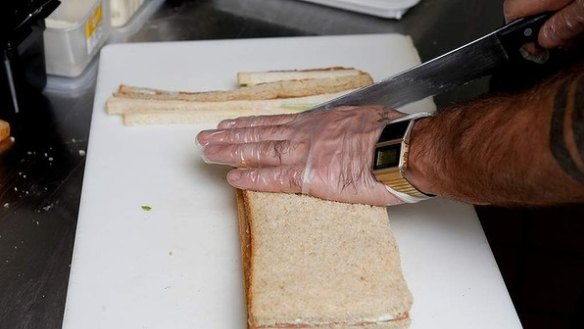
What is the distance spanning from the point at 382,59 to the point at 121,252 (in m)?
0.88

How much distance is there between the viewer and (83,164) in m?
1.84

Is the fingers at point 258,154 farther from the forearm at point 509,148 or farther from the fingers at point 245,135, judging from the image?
the forearm at point 509,148

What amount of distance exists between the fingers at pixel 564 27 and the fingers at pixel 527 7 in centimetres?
3

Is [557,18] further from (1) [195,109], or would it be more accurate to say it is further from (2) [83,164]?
(2) [83,164]

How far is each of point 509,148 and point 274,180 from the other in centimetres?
48

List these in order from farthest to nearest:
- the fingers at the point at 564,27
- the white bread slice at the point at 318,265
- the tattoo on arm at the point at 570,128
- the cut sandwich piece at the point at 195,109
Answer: the cut sandwich piece at the point at 195,109 → the fingers at the point at 564,27 → the white bread slice at the point at 318,265 → the tattoo on arm at the point at 570,128

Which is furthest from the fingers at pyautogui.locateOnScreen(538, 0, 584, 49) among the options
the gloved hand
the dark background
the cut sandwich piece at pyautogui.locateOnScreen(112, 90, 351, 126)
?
the cut sandwich piece at pyautogui.locateOnScreen(112, 90, 351, 126)

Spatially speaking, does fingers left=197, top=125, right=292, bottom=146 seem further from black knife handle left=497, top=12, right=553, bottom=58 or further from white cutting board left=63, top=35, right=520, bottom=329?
black knife handle left=497, top=12, right=553, bottom=58

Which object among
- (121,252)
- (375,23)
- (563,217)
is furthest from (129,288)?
(563,217)

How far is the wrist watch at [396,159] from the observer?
1.49 metres

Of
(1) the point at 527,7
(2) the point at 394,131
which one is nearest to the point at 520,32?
(1) the point at 527,7

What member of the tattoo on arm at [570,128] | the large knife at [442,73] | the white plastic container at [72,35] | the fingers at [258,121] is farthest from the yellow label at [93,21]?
the tattoo on arm at [570,128]

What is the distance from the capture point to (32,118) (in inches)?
76.7

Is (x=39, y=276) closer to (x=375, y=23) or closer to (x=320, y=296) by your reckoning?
(x=320, y=296)
